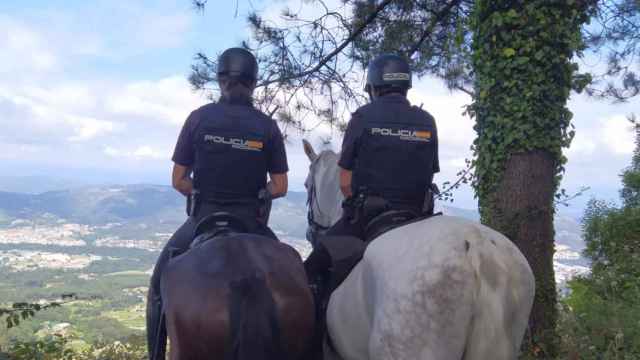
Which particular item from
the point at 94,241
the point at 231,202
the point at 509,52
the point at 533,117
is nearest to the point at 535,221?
the point at 533,117

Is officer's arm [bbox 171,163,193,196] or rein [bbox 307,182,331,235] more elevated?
officer's arm [bbox 171,163,193,196]

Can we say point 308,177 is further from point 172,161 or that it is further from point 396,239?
point 396,239

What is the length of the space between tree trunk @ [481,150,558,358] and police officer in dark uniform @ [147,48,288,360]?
2618 millimetres

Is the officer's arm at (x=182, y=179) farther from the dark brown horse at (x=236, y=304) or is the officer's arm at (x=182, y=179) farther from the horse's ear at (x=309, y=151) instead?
the horse's ear at (x=309, y=151)

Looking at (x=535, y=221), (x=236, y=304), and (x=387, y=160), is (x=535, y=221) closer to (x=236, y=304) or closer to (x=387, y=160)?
(x=387, y=160)

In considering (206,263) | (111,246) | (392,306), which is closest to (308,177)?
(206,263)

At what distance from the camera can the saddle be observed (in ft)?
13.4

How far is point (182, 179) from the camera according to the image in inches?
185

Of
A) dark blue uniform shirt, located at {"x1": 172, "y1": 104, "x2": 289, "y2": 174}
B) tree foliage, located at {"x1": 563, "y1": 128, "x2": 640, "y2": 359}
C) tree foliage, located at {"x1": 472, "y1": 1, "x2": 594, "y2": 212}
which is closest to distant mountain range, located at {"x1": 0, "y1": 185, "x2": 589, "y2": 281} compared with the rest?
tree foliage, located at {"x1": 563, "y1": 128, "x2": 640, "y2": 359}

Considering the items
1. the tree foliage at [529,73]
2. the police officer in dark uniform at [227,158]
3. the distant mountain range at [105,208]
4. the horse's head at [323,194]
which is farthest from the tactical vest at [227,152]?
the distant mountain range at [105,208]

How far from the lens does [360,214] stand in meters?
4.48

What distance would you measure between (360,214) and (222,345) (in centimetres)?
151

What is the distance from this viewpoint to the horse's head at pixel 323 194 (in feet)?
17.8

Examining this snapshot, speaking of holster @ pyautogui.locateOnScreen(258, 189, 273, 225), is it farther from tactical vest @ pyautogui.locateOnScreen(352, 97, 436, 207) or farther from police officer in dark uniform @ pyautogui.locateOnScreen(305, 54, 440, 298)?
tactical vest @ pyautogui.locateOnScreen(352, 97, 436, 207)
